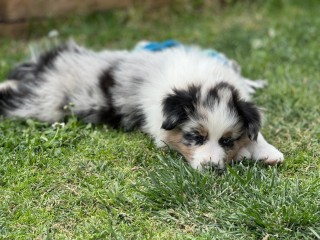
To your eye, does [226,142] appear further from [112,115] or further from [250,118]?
[112,115]

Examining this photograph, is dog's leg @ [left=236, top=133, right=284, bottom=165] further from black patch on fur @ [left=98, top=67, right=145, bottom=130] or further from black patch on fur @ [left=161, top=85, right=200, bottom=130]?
black patch on fur @ [left=98, top=67, right=145, bottom=130]

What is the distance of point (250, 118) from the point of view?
4492 millimetres

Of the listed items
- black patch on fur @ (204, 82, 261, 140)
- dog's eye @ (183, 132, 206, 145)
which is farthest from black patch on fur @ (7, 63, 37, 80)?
black patch on fur @ (204, 82, 261, 140)

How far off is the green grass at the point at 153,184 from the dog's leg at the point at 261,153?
0.09m

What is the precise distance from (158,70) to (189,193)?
1615 mm

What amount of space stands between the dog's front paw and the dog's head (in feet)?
0.51

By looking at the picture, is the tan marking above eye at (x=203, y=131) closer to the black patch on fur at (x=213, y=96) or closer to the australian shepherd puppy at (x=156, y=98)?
the australian shepherd puppy at (x=156, y=98)

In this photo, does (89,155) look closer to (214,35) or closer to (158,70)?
(158,70)

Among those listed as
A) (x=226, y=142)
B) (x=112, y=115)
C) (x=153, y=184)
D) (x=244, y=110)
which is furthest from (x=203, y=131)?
(x=112, y=115)

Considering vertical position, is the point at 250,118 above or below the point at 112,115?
above

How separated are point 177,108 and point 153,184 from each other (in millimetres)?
715

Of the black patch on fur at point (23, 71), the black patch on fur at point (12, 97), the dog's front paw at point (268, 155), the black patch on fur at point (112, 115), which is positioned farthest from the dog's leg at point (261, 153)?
the black patch on fur at point (23, 71)

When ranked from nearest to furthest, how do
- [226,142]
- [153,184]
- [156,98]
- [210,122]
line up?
[153,184] < [210,122] < [226,142] < [156,98]

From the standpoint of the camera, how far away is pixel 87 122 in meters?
5.38
